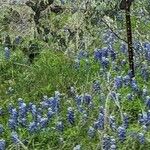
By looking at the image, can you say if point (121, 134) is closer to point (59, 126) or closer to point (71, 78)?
point (59, 126)

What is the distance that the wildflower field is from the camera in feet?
14.2

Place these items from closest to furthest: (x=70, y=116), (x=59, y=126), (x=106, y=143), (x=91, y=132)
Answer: (x=106, y=143), (x=91, y=132), (x=59, y=126), (x=70, y=116)

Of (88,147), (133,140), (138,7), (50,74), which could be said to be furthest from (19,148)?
(138,7)

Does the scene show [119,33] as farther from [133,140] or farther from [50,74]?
[133,140]

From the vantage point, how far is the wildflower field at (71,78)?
170 inches

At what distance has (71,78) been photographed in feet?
18.2

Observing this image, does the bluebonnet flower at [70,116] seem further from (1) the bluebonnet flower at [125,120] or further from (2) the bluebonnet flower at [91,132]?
(1) the bluebonnet flower at [125,120]

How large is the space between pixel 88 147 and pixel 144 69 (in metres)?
1.41

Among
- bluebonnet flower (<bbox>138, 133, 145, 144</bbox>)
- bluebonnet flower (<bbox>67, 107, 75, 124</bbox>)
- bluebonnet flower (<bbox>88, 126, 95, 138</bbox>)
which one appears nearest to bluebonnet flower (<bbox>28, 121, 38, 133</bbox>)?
bluebonnet flower (<bbox>67, 107, 75, 124</bbox>)

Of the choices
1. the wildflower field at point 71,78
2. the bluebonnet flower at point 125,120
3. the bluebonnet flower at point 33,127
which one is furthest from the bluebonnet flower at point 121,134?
the bluebonnet flower at point 33,127

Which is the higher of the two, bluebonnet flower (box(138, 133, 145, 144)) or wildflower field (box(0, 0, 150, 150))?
wildflower field (box(0, 0, 150, 150))

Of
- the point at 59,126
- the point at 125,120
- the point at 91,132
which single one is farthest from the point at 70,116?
the point at 125,120

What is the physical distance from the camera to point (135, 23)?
7.02 m

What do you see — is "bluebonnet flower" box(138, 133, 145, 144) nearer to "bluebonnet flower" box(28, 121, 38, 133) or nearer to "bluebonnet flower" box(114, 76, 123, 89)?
"bluebonnet flower" box(28, 121, 38, 133)
